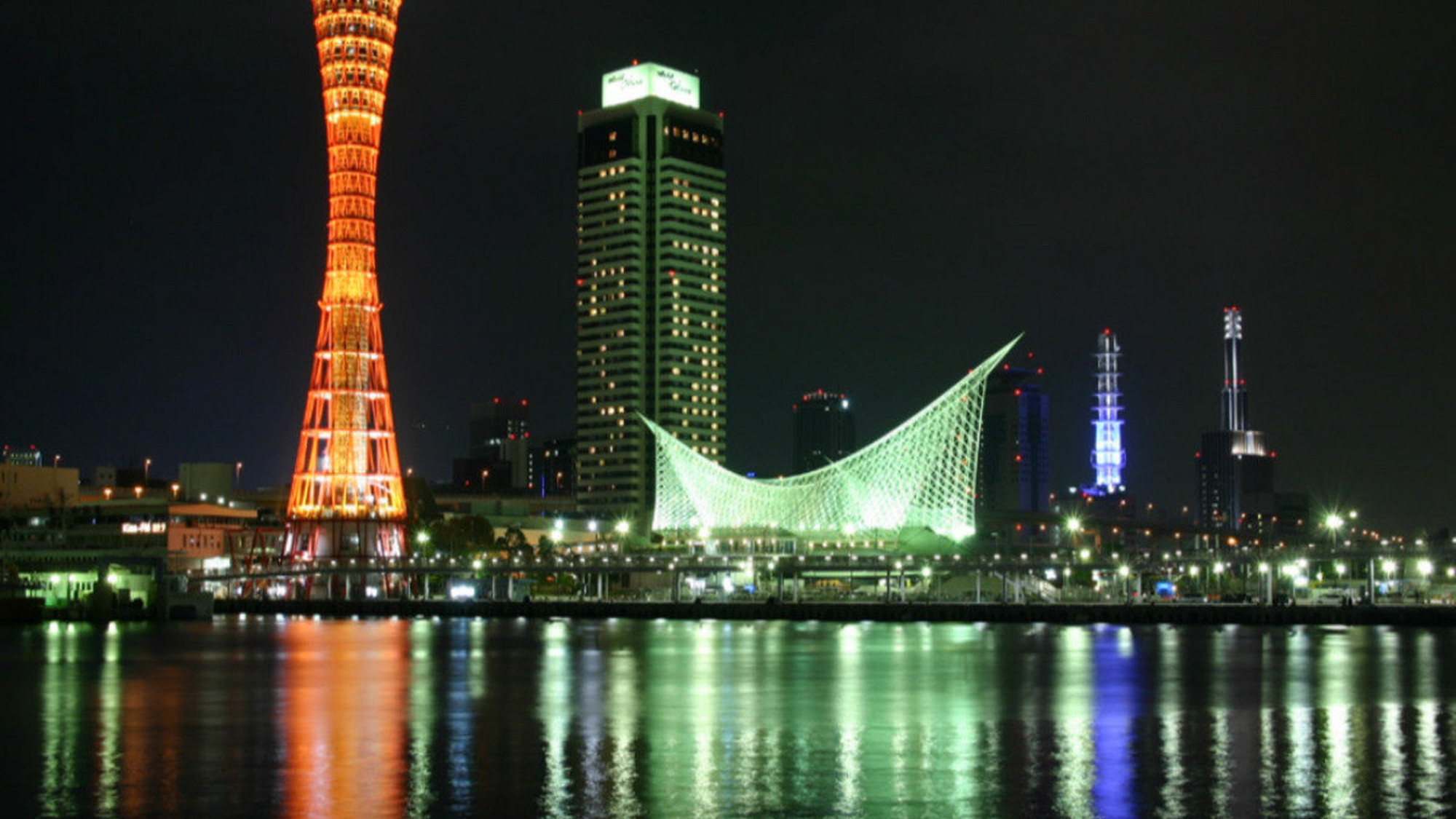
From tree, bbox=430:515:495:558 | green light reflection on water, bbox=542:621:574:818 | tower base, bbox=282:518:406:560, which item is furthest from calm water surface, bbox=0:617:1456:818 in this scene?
tree, bbox=430:515:495:558

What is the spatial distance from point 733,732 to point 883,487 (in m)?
81.8

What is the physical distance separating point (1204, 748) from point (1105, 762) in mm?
3151

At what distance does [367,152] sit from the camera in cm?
9494

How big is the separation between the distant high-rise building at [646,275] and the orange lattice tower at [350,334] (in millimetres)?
68537

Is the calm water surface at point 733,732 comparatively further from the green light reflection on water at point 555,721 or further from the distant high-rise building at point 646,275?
the distant high-rise building at point 646,275

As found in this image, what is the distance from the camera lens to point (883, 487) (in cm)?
11456

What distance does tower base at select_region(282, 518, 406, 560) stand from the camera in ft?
344

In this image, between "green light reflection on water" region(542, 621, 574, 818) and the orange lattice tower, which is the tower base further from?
"green light reflection on water" region(542, 621, 574, 818)

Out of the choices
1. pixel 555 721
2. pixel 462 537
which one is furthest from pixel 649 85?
pixel 555 721

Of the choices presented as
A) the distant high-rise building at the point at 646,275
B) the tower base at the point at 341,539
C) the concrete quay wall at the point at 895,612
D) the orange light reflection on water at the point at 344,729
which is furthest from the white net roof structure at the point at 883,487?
the orange light reflection on water at the point at 344,729

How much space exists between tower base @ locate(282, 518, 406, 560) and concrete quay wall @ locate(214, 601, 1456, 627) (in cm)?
401

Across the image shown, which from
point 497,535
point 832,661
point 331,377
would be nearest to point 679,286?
point 497,535

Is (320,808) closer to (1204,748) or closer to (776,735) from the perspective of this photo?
(776,735)

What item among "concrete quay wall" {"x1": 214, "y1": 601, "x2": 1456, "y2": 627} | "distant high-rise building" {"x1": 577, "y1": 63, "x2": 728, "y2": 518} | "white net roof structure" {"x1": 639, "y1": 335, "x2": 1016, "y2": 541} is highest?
"distant high-rise building" {"x1": 577, "y1": 63, "x2": 728, "y2": 518}
